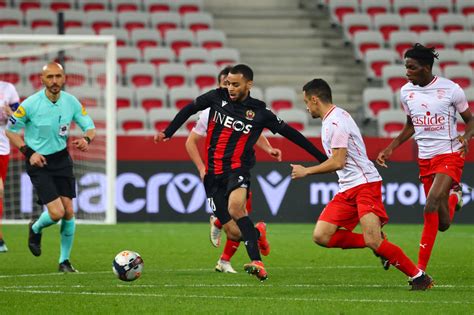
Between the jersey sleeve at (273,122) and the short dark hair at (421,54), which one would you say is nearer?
the short dark hair at (421,54)

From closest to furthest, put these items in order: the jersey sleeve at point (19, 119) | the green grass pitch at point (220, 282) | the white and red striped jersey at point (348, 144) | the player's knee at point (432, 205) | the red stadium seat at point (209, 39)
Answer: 1. the green grass pitch at point (220, 282)
2. the white and red striped jersey at point (348, 144)
3. the player's knee at point (432, 205)
4. the jersey sleeve at point (19, 119)
5. the red stadium seat at point (209, 39)

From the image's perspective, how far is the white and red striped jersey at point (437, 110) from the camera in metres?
10.9

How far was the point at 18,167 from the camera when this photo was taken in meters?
20.0

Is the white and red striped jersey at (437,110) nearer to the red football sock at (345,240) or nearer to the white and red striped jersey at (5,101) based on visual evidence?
the red football sock at (345,240)

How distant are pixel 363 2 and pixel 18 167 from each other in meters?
12.1

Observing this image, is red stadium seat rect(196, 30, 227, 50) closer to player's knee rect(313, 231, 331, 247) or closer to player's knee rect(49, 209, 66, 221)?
player's knee rect(49, 209, 66, 221)

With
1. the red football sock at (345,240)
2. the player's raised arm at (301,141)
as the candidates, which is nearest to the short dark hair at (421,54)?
the player's raised arm at (301,141)

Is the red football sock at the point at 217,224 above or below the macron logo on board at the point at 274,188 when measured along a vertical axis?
above

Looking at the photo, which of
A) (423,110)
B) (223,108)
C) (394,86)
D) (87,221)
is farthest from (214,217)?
(394,86)

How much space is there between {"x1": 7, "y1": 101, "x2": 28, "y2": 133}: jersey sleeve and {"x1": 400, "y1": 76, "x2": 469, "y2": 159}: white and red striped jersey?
4.07m

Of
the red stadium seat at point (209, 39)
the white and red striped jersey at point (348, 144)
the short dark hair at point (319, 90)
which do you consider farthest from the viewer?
the red stadium seat at point (209, 39)

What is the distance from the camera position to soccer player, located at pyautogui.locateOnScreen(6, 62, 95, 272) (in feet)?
39.4

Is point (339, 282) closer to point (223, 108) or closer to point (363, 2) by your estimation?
point (223, 108)

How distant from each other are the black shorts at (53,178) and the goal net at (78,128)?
7088 millimetres
